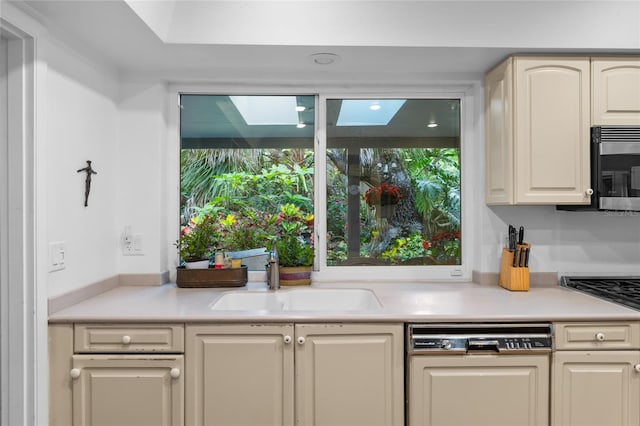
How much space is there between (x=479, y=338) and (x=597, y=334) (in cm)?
50

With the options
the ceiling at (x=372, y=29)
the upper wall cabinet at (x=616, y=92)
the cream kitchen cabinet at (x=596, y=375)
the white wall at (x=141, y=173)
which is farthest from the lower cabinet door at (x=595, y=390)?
the white wall at (x=141, y=173)

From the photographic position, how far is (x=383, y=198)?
2.53 metres

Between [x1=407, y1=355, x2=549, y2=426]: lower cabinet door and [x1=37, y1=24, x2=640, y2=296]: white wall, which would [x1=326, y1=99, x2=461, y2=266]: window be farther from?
[x1=407, y1=355, x2=549, y2=426]: lower cabinet door

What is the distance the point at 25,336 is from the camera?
1.61 metres

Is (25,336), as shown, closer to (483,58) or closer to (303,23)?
(303,23)

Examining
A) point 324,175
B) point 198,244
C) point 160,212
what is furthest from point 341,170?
point 160,212

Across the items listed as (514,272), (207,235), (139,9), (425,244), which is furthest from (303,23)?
(514,272)

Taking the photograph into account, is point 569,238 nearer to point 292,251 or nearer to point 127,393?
A: point 292,251

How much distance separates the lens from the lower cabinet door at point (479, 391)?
1.72 meters

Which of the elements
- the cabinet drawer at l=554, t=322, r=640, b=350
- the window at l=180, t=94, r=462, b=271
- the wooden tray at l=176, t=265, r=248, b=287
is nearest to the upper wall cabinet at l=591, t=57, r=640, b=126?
the window at l=180, t=94, r=462, b=271

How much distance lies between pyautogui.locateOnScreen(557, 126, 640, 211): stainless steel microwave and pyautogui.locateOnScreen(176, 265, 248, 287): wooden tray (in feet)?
6.26

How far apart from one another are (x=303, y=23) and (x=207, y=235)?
1.26 meters

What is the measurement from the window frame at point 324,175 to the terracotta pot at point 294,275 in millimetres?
171

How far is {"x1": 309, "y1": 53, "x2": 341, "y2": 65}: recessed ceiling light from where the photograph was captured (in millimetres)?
2074
